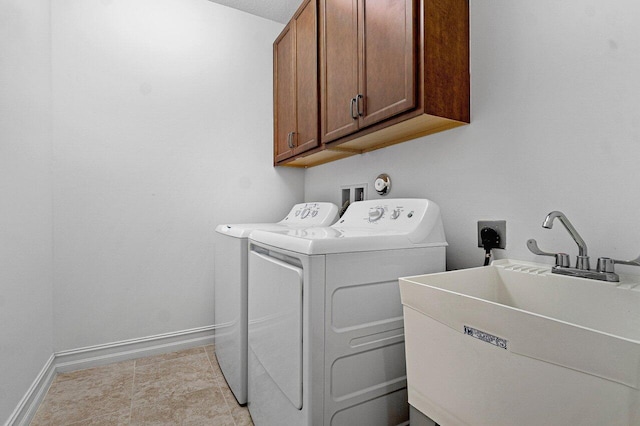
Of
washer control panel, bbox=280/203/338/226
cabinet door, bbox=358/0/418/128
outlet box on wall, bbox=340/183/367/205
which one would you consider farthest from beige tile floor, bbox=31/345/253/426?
cabinet door, bbox=358/0/418/128

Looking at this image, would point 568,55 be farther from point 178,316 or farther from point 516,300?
point 178,316

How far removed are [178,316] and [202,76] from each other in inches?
69.8

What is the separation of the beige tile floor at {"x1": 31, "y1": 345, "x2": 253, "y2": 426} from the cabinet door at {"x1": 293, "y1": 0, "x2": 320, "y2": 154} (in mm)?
1511

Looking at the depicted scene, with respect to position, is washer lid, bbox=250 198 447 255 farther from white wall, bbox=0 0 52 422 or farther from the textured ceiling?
the textured ceiling

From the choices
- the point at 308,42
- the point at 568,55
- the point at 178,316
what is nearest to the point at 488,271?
the point at 568,55

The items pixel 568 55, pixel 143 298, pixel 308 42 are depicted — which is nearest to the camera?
pixel 568 55

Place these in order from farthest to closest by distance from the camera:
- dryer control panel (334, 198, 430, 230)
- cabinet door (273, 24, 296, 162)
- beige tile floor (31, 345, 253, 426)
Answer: cabinet door (273, 24, 296, 162)
beige tile floor (31, 345, 253, 426)
dryer control panel (334, 198, 430, 230)

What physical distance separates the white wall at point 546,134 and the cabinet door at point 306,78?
2.49 ft

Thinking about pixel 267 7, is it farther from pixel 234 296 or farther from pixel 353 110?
pixel 234 296

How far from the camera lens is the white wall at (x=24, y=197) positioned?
1303 mm

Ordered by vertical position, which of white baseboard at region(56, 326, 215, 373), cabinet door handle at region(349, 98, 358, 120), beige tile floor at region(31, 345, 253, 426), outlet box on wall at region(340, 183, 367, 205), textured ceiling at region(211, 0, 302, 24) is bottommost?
beige tile floor at region(31, 345, 253, 426)

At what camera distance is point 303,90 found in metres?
1.99

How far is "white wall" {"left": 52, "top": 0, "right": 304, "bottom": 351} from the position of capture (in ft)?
6.30

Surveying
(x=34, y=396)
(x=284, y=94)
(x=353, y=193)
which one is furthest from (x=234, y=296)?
(x=284, y=94)
